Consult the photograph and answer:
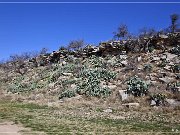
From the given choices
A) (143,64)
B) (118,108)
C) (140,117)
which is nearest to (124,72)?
(143,64)

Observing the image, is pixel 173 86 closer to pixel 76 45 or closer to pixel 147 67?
pixel 147 67

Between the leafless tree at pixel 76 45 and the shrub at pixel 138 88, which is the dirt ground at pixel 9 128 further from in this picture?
the leafless tree at pixel 76 45

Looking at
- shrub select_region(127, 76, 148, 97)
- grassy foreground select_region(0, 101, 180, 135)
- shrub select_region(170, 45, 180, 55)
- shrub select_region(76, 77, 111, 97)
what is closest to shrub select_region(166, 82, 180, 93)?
shrub select_region(127, 76, 148, 97)

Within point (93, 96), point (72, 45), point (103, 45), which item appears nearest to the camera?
point (93, 96)

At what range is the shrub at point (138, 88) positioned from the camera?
25.8 meters

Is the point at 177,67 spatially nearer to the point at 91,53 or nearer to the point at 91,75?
the point at 91,75

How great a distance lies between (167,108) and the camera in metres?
22.0

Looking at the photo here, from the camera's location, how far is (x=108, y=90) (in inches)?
1091

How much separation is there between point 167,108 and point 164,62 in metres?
10.4

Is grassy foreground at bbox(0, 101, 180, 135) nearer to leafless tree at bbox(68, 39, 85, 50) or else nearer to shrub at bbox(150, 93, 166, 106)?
shrub at bbox(150, 93, 166, 106)

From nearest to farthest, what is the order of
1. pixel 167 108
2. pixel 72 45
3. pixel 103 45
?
pixel 167 108 → pixel 103 45 → pixel 72 45

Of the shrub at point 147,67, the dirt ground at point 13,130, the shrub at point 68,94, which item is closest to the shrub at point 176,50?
the shrub at point 147,67

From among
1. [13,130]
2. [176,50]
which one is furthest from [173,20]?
[13,130]

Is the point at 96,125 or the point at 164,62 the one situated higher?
the point at 164,62
